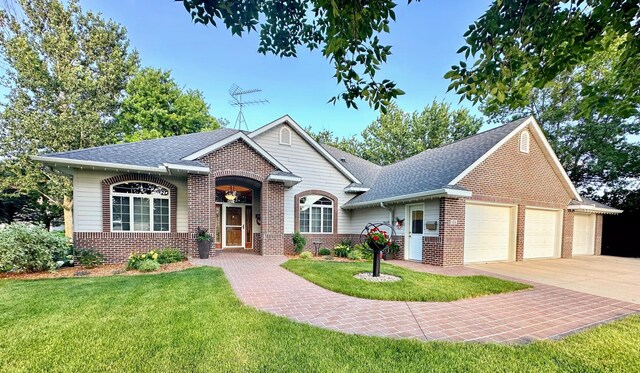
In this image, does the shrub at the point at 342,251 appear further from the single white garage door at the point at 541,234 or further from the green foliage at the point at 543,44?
the green foliage at the point at 543,44

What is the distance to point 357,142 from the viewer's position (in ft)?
107

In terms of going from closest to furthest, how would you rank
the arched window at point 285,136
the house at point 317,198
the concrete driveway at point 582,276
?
the concrete driveway at point 582,276 → the house at point 317,198 → the arched window at point 285,136

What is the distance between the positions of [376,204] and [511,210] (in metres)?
5.46

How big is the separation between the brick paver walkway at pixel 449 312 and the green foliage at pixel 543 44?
3238 mm

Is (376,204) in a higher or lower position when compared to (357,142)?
lower

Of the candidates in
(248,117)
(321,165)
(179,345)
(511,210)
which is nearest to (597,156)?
(511,210)

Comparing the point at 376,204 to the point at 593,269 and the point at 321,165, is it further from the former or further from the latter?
the point at 593,269

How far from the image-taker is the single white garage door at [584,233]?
14242 mm

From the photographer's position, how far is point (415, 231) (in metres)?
11.1

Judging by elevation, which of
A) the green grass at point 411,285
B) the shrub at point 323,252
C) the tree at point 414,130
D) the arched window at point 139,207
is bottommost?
the shrub at point 323,252

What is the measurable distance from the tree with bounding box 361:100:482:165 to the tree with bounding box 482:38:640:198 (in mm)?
5803

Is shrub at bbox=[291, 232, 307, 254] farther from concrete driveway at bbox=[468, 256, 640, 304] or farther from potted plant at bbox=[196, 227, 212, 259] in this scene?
concrete driveway at bbox=[468, 256, 640, 304]

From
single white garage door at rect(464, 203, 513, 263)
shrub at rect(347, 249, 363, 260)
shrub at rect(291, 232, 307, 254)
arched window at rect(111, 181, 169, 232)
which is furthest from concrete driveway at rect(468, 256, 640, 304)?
arched window at rect(111, 181, 169, 232)

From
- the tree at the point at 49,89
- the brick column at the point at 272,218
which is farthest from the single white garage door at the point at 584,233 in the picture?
the tree at the point at 49,89
